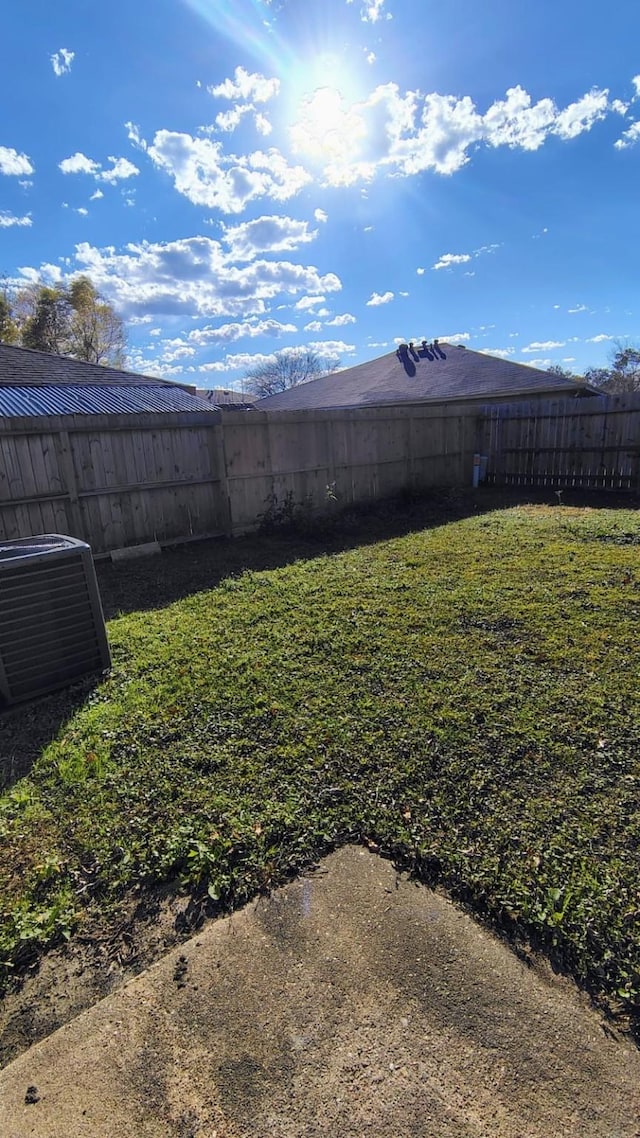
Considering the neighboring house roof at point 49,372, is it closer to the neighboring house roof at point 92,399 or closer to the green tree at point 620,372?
the neighboring house roof at point 92,399

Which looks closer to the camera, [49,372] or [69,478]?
[69,478]

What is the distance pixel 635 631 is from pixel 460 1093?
3.18 metres

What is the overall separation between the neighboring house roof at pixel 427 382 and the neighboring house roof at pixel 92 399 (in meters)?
3.20

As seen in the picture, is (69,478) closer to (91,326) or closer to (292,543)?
(292,543)

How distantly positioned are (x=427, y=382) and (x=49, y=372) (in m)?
10.8

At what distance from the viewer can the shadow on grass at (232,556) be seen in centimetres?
287

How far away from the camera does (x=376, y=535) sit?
7258 mm

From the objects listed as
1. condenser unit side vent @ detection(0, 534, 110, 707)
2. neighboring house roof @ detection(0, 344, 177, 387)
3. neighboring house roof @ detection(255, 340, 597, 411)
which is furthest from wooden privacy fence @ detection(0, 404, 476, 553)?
neighboring house roof @ detection(0, 344, 177, 387)

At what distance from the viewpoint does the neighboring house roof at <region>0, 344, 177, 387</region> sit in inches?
461

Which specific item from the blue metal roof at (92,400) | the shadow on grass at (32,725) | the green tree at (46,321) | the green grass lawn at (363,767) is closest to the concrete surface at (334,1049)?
the green grass lawn at (363,767)

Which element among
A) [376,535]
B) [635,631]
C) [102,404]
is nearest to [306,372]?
[102,404]

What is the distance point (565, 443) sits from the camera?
10.5 metres

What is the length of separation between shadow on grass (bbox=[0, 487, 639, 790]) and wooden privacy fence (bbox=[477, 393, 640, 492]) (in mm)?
530

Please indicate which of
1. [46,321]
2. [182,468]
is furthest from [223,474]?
[46,321]
